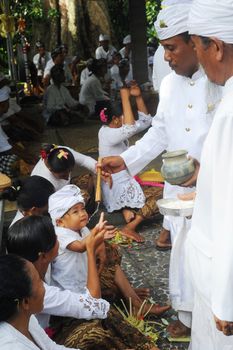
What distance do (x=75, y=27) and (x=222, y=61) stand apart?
55.3 ft

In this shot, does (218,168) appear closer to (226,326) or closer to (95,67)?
(226,326)

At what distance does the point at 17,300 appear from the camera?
186 cm

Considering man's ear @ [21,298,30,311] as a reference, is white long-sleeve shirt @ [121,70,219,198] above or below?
above

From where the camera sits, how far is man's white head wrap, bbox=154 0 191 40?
114 inches

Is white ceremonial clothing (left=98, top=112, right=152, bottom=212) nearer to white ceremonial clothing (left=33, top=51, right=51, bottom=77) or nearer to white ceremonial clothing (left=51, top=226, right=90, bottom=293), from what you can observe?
white ceremonial clothing (left=51, top=226, right=90, bottom=293)

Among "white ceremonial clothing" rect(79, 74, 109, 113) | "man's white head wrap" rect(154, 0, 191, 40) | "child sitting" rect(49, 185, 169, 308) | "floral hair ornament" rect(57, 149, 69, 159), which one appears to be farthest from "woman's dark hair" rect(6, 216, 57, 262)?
"white ceremonial clothing" rect(79, 74, 109, 113)

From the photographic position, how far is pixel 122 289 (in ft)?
10.9

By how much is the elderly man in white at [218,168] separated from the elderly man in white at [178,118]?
0.67m

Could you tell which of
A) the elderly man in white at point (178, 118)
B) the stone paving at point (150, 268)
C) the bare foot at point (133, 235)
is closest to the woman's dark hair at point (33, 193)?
the elderly man in white at point (178, 118)

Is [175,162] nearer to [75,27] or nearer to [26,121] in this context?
[26,121]

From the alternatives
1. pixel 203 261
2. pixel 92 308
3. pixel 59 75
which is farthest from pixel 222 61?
pixel 59 75

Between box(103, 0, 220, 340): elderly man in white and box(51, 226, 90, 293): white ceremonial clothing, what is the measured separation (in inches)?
22.7

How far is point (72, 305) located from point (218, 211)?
1099 mm

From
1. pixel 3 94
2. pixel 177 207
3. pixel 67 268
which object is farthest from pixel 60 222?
pixel 3 94
